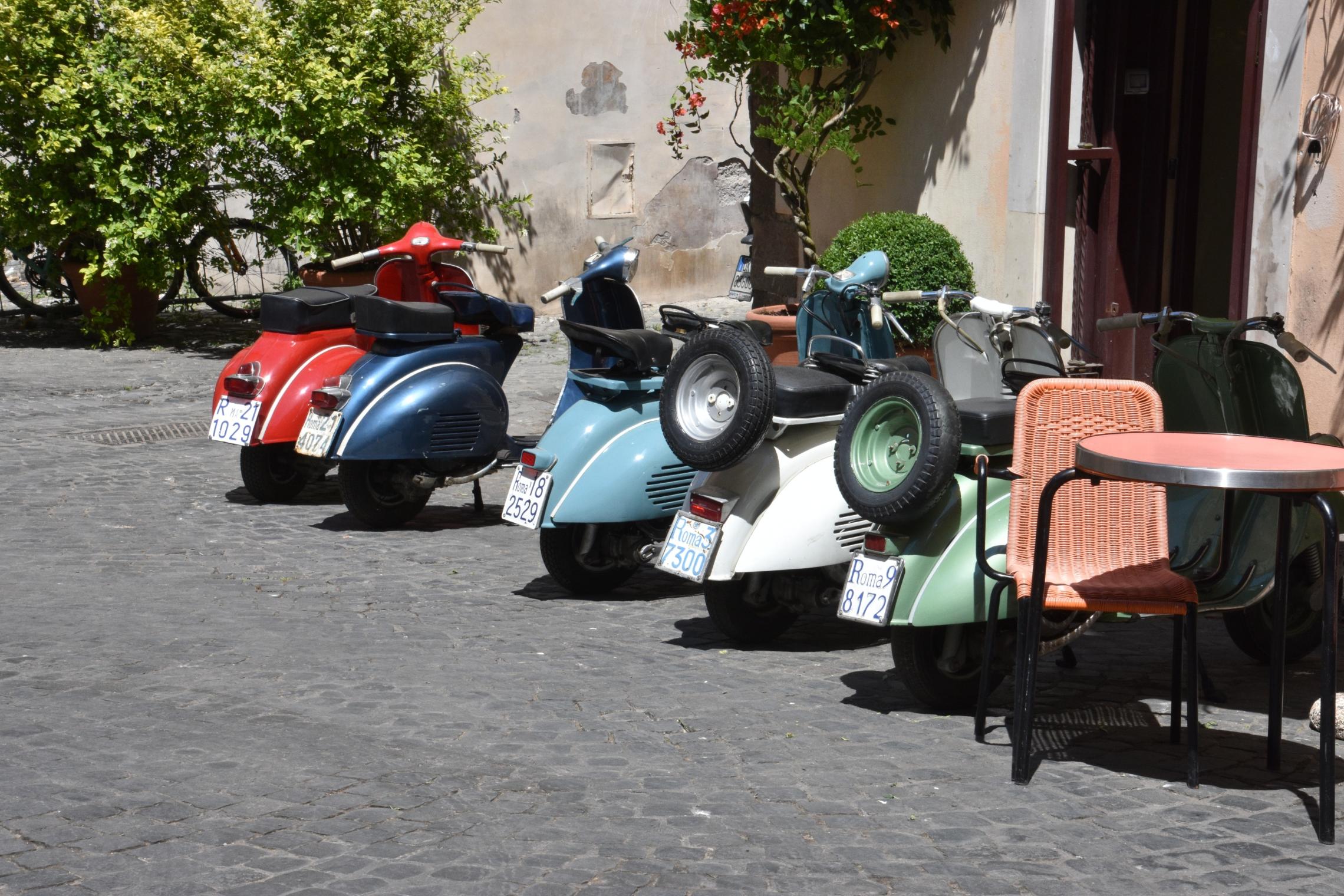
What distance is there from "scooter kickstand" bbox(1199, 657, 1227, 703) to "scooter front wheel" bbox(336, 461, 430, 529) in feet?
13.4

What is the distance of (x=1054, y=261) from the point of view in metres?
9.00

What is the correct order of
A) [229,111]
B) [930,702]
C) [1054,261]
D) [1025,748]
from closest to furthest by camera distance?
[1025,748] → [930,702] → [1054,261] → [229,111]

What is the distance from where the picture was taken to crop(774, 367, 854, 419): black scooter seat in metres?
5.62

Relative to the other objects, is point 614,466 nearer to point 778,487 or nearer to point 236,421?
point 778,487

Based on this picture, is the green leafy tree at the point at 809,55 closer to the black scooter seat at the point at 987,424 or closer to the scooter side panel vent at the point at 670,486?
the scooter side panel vent at the point at 670,486

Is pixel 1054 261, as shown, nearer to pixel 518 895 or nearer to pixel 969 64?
pixel 969 64

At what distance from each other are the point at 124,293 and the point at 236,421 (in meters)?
7.73

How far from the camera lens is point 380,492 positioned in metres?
7.88

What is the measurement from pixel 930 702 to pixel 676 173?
1231 centimetres

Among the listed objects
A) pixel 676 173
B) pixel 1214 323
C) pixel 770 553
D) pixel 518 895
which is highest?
pixel 676 173

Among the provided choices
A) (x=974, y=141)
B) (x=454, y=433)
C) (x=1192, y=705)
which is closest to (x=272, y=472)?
(x=454, y=433)

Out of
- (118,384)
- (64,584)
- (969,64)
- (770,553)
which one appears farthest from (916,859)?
(118,384)

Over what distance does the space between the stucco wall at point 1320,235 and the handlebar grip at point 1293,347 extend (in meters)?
2.17

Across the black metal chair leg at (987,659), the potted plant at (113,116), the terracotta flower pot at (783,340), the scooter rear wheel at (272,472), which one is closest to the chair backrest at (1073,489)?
the black metal chair leg at (987,659)
